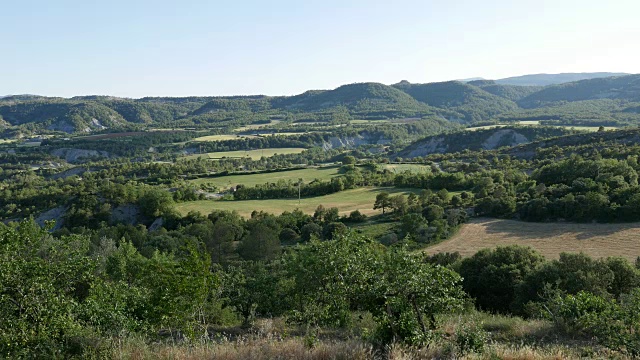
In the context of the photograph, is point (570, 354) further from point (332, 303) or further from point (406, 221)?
point (406, 221)

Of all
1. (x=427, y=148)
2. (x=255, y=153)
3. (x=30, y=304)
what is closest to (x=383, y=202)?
(x=30, y=304)

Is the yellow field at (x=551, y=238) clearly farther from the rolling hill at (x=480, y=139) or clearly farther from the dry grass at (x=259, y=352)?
the rolling hill at (x=480, y=139)

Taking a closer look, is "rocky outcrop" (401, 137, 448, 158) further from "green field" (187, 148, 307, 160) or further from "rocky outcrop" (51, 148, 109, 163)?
A: "rocky outcrop" (51, 148, 109, 163)

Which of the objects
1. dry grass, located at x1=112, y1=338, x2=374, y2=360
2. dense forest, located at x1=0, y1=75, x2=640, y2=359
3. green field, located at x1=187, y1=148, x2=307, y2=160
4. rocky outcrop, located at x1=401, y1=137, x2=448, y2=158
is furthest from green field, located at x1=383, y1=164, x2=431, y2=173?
dry grass, located at x1=112, y1=338, x2=374, y2=360

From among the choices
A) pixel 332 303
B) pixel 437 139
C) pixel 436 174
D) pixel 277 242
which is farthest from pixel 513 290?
pixel 437 139

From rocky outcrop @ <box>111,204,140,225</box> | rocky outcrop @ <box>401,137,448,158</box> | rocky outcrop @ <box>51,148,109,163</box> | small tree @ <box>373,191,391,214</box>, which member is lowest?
rocky outcrop @ <box>111,204,140,225</box>

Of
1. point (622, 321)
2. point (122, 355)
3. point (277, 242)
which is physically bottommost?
point (277, 242)

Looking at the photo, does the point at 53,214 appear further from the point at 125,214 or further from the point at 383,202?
the point at 383,202

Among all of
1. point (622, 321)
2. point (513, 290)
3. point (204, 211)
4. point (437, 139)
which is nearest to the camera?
point (622, 321)
